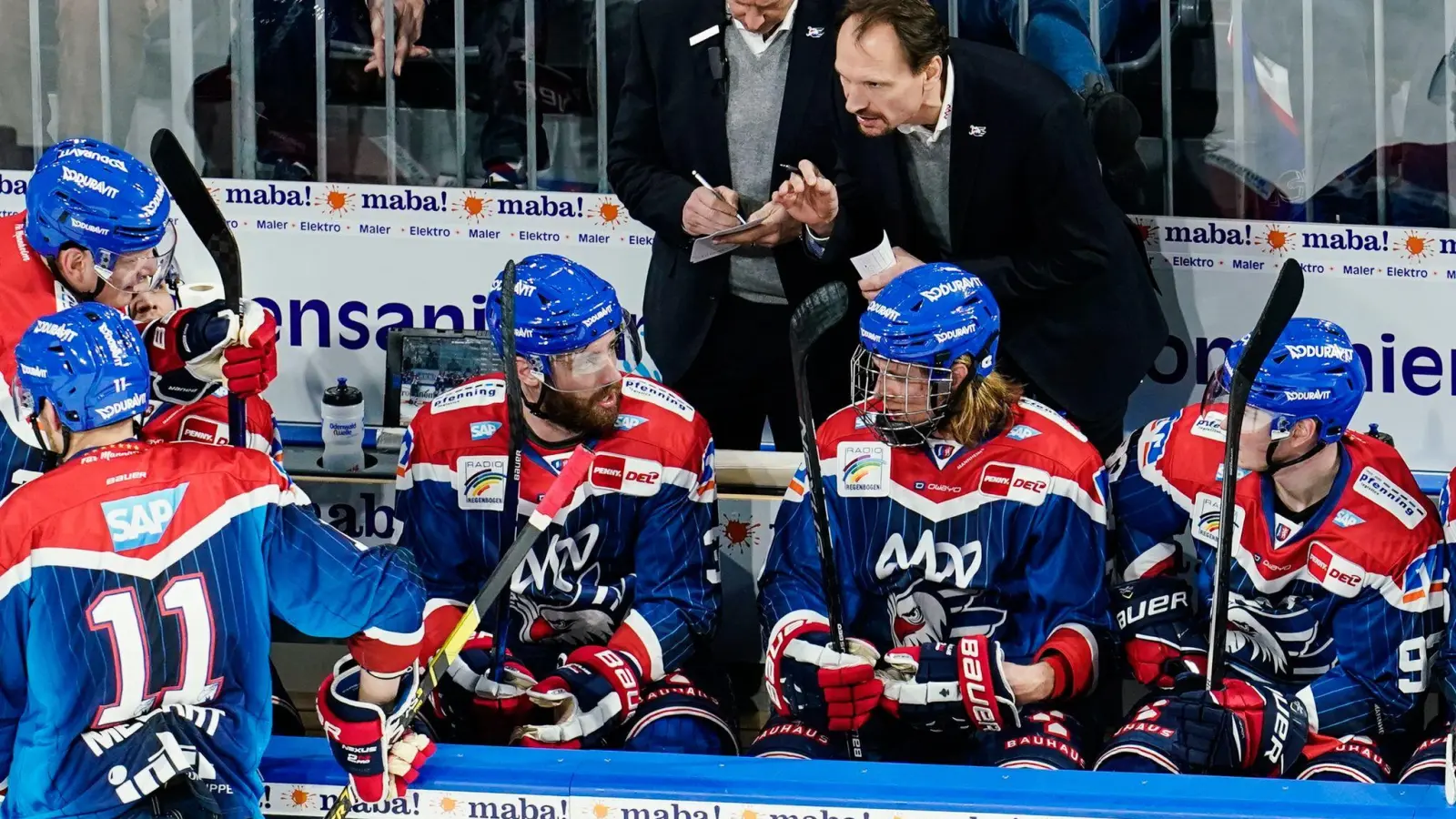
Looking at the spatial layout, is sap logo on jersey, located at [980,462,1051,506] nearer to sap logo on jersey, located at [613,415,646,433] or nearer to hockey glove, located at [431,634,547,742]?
sap logo on jersey, located at [613,415,646,433]

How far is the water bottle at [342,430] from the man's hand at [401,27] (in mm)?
873

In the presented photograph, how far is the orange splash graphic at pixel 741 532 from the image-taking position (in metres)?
4.54

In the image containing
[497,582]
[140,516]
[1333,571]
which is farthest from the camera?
[1333,571]

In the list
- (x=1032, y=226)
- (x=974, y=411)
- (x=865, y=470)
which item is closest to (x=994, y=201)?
(x=1032, y=226)

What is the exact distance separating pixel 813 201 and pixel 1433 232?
1.67m

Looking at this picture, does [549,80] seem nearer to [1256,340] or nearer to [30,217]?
[30,217]

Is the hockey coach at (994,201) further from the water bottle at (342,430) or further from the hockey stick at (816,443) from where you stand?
the water bottle at (342,430)

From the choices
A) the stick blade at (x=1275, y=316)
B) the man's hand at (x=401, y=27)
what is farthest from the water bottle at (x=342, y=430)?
the stick blade at (x=1275, y=316)

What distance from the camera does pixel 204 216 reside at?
157 inches

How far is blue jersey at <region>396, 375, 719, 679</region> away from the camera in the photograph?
12.9ft

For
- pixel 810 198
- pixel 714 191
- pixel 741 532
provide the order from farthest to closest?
pixel 741 532
pixel 714 191
pixel 810 198

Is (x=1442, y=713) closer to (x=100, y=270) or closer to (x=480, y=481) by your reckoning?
(x=480, y=481)

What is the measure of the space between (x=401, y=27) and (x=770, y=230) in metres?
1.26

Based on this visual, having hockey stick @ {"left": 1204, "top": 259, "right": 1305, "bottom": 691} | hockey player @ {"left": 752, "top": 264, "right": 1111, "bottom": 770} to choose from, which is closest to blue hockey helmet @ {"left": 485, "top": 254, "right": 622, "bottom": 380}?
hockey player @ {"left": 752, "top": 264, "right": 1111, "bottom": 770}
